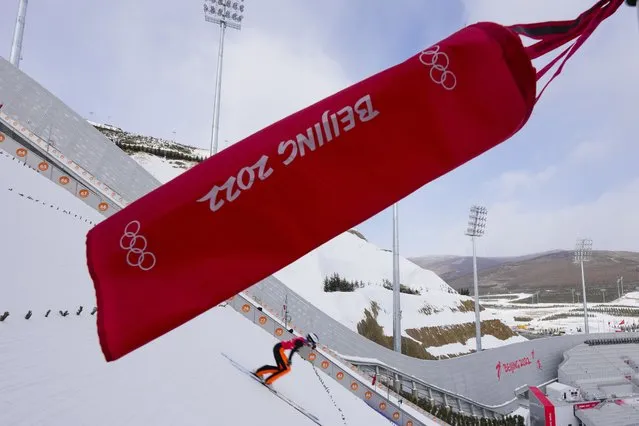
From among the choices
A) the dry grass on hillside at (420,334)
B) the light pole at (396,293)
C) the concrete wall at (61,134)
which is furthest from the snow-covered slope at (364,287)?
the concrete wall at (61,134)

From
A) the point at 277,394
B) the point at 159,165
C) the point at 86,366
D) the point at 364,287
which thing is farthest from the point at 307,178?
the point at 159,165

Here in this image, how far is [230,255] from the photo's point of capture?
1430 millimetres

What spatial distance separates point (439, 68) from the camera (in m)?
1.49

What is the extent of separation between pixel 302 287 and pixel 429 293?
14.1m

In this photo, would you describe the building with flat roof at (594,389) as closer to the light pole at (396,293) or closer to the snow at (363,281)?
the light pole at (396,293)

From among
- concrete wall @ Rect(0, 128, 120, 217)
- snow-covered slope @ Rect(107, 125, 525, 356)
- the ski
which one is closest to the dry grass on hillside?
snow-covered slope @ Rect(107, 125, 525, 356)

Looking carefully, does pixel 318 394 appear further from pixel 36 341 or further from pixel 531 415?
pixel 531 415

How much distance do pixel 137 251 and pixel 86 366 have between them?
10.3 feet

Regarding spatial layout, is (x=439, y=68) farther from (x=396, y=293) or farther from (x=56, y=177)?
(x=396, y=293)

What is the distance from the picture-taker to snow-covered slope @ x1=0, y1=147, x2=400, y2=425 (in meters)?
3.11

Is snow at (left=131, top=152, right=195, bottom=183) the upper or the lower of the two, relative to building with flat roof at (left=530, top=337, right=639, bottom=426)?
upper

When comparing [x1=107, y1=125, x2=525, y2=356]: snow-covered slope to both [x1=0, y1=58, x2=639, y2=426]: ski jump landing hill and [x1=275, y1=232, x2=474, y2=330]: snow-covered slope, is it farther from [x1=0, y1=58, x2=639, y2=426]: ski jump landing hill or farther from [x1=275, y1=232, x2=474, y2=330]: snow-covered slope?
[x1=0, y1=58, x2=639, y2=426]: ski jump landing hill

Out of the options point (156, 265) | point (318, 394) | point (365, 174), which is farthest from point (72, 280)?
point (365, 174)

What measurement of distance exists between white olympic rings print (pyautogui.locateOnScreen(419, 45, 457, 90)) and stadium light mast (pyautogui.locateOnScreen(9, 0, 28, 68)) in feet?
84.6
